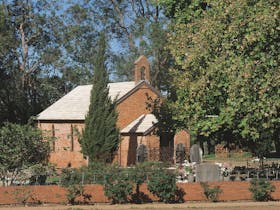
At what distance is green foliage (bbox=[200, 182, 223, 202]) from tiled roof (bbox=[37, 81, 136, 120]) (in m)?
27.5

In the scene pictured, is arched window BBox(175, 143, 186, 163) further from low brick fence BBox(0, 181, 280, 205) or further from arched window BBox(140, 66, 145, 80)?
low brick fence BBox(0, 181, 280, 205)

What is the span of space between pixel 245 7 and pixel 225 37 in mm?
1352

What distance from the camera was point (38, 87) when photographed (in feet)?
222

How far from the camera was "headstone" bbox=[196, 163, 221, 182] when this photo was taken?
76.5 feet

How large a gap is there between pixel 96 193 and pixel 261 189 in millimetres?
6362

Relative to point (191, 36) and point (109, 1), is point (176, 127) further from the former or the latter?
point (109, 1)

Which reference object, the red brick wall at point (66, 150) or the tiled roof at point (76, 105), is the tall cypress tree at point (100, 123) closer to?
the tiled roof at point (76, 105)

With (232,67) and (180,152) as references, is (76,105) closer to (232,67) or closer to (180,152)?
(180,152)

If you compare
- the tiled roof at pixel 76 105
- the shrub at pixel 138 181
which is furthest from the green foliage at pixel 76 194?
the tiled roof at pixel 76 105

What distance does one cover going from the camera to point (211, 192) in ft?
71.5

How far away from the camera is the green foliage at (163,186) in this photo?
69.9 feet

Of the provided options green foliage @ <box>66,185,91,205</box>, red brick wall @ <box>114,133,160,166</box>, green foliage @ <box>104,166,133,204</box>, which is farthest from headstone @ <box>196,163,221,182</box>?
red brick wall @ <box>114,133,160,166</box>

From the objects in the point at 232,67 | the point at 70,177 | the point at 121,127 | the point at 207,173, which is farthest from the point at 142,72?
the point at 232,67

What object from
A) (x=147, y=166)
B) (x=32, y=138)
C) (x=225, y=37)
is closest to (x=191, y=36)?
(x=225, y=37)
